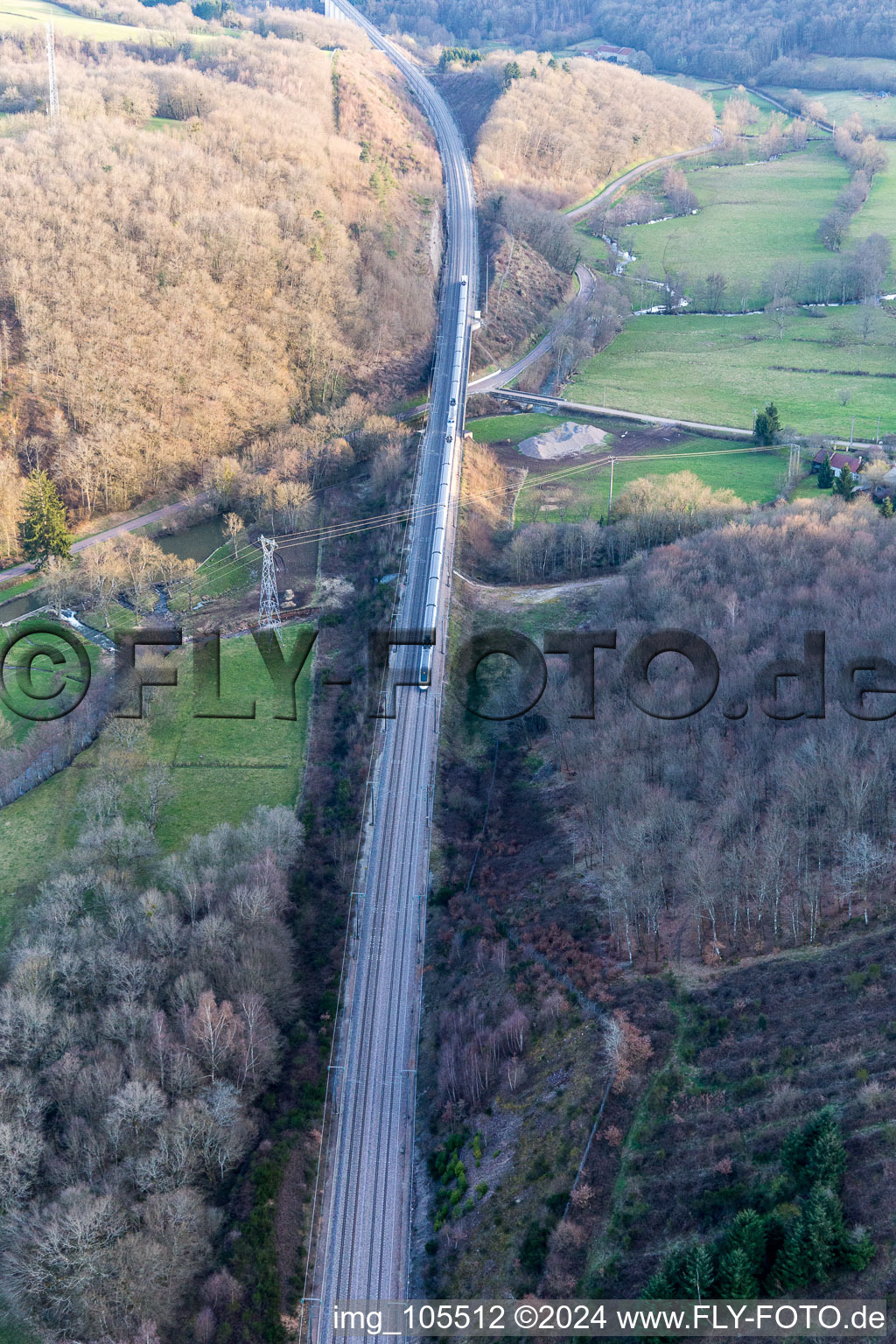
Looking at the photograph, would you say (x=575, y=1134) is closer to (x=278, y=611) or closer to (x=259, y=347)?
(x=278, y=611)

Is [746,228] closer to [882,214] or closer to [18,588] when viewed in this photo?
[882,214]

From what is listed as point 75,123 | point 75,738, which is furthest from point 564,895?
point 75,123

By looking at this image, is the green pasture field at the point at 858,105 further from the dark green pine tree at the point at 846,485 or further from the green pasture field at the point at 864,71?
the dark green pine tree at the point at 846,485

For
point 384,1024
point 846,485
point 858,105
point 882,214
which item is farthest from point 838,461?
point 858,105

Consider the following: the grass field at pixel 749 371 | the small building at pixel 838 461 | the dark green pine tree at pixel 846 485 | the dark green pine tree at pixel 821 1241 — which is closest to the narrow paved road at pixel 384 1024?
the dark green pine tree at pixel 821 1241

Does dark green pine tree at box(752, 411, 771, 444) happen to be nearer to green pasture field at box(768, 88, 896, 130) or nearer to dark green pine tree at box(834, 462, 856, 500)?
dark green pine tree at box(834, 462, 856, 500)
